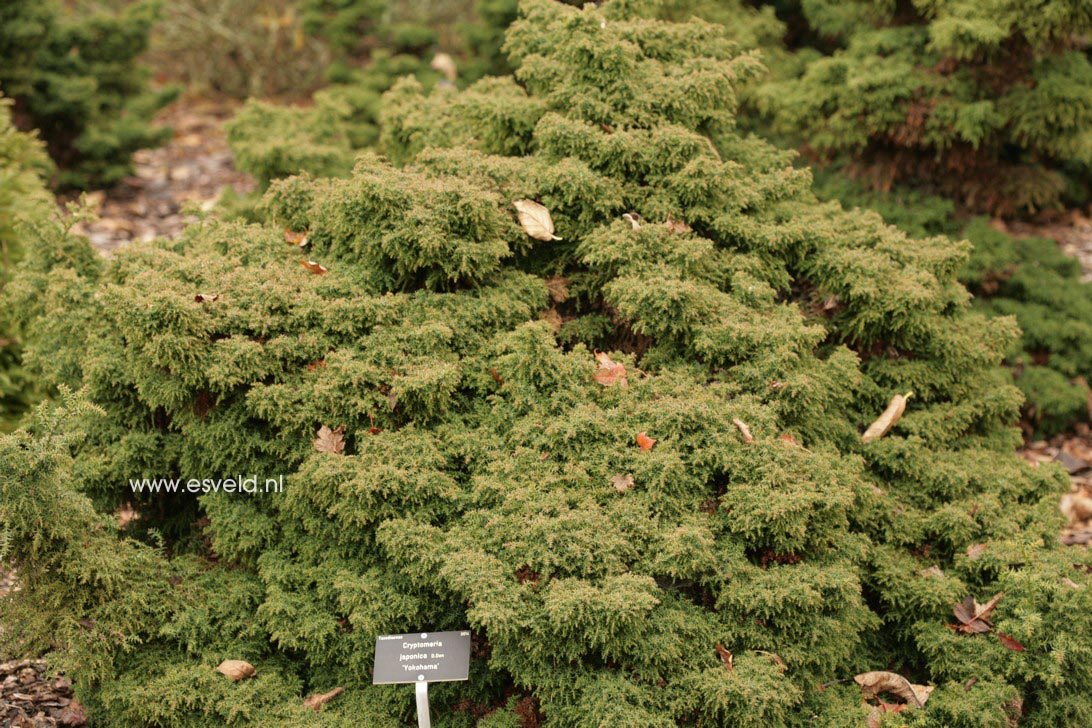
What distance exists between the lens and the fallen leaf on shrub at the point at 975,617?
343 centimetres

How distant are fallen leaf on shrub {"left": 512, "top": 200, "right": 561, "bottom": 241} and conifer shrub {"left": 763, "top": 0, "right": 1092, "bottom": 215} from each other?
104 inches

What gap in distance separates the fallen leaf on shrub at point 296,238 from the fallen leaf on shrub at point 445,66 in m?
3.82

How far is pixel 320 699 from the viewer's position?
3273 millimetres

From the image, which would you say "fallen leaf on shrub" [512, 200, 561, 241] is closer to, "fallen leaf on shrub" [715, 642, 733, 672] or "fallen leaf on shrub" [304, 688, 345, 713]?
"fallen leaf on shrub" [715, 642, 733, 672]

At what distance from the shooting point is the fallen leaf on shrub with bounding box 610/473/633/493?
129 inches

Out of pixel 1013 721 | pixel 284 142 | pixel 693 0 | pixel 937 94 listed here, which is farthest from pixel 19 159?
pixel 1013 721

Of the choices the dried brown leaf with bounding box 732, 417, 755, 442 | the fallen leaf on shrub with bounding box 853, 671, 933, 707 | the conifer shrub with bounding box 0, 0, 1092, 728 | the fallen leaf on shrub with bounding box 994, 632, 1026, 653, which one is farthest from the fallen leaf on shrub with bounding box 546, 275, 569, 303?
the fallen leaf on shrub with bounding box 994, 632, 1026, 653

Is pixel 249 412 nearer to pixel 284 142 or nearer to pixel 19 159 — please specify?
pixel 284 142

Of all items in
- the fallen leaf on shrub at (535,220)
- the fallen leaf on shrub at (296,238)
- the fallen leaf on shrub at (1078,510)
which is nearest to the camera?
the fallen leaf on shrub at (535,220)

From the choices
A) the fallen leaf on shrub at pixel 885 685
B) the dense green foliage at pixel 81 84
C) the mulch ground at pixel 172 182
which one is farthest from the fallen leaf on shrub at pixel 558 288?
the dense green foliage at pixel 81 84

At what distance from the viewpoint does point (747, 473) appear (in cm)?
328

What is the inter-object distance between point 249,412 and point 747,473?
173 centimetres

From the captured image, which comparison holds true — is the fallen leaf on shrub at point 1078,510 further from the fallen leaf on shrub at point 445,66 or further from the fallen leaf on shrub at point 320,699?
the fallen leaf on shrub at point 445,66

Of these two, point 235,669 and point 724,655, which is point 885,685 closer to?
point 724,655
